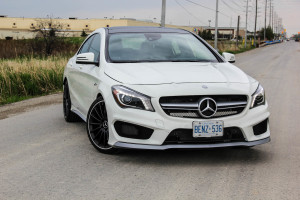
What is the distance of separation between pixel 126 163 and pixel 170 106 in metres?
0.80

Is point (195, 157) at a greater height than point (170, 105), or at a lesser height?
lesser

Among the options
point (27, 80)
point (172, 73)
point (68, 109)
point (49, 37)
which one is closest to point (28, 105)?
point (27, 80)

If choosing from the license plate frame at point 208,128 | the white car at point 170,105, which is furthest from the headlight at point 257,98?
the license plate frame at point 208,128

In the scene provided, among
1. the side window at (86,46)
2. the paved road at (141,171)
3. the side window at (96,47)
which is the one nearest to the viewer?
the paved road at (141,171)

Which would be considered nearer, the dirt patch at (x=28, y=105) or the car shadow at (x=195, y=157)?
the car shadow at (x=195, y=157)

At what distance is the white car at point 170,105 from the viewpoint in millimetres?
4859

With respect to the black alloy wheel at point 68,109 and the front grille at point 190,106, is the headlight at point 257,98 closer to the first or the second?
the front grille at point 190,106

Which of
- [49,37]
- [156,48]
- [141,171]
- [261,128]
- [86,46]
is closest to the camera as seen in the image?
[141,171]

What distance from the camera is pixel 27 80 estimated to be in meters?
12.4

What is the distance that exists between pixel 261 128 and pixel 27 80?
8482 mm

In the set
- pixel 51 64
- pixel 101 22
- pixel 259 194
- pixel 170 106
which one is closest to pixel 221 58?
pixel 170 106

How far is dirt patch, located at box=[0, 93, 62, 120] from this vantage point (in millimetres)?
9164

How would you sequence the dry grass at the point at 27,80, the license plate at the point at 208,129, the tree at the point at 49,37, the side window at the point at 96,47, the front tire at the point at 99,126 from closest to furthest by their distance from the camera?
the license plate at the point at 208,129 < the front tire at the point at 99,126 < the side window at the point at 96,47 < the dry grass at the point at 27,80 < the tree at the point at 49,37

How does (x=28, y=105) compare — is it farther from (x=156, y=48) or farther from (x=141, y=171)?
(x=141, y=171)
